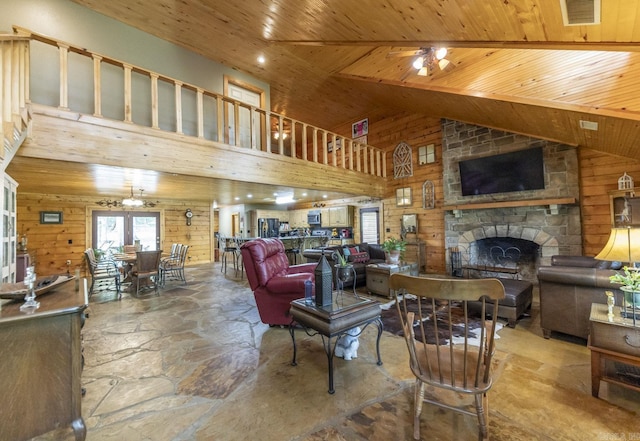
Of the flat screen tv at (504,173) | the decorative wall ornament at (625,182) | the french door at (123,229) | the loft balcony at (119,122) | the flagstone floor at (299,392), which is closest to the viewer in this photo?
the flagstone floor at (299,392)

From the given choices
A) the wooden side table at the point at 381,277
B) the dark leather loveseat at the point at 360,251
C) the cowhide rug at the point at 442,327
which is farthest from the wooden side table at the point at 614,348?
the dark leather loveseat at the point at 360,251

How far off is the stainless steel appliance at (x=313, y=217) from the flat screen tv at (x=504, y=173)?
4839 millimetres

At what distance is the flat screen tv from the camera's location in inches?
208

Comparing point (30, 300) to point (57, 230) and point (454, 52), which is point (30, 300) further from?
point (57, 230)

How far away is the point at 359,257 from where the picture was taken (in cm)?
557

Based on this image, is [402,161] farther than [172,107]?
Yes

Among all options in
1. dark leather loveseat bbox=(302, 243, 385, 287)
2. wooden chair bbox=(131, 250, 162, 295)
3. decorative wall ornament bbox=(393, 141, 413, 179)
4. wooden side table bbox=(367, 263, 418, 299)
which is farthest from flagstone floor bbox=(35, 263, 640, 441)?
decorative wall ornament bbox=(393, 141, 413, 179)

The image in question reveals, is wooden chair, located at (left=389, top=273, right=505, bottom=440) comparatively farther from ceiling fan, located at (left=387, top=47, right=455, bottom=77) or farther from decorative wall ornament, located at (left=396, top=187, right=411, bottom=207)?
decorative wall ornament, located at (left=396, top=187, right=411, bottom=207)

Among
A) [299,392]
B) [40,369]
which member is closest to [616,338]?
[299,392]

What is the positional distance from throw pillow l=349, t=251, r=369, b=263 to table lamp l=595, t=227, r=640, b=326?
378cm

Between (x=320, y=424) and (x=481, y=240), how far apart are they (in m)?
5.95

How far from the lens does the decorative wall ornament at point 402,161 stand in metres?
7.55

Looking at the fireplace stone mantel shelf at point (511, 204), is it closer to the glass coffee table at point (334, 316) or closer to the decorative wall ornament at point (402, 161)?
the decorative wall ornament at point (402, 161)

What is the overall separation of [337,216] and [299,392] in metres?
7.07
